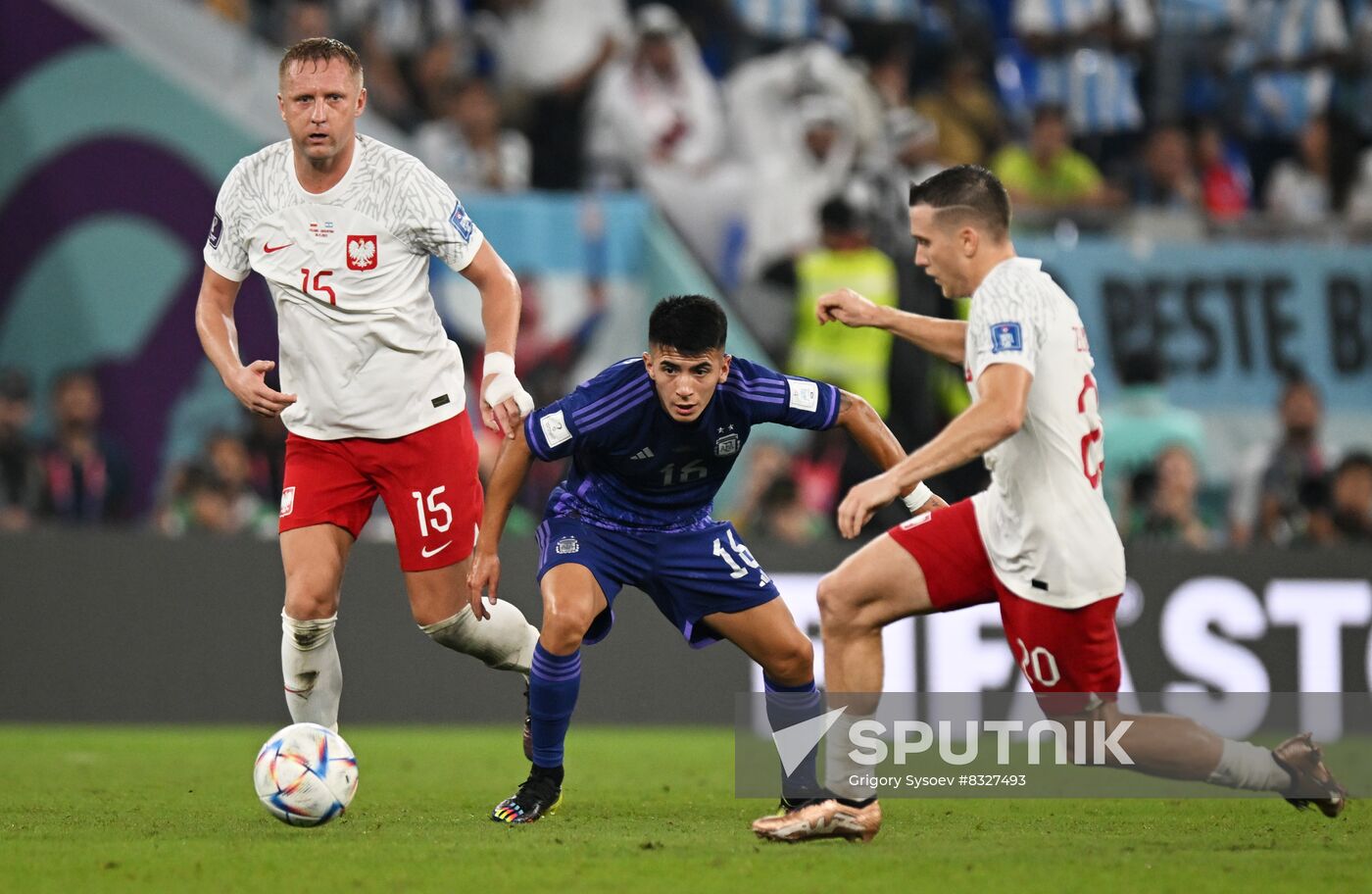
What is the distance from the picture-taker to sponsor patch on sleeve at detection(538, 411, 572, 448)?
6.90 metres

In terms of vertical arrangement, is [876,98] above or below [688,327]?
above

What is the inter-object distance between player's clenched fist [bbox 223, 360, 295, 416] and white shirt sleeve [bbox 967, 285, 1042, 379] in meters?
2.42

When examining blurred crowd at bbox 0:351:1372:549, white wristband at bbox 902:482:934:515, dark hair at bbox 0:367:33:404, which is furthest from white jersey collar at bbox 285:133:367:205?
dark hair at bbox 0:367:33:404

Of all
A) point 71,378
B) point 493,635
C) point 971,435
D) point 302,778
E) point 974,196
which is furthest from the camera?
point 71,378

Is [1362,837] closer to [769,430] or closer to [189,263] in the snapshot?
[769,430]

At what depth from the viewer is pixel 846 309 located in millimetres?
6953

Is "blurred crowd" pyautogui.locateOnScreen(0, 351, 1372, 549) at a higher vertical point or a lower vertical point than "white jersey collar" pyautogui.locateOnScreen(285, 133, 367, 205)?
lower

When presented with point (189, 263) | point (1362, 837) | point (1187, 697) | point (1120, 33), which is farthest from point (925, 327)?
point (1120, 33)

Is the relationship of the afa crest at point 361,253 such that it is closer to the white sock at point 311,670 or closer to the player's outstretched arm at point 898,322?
the white sock at point 311,670

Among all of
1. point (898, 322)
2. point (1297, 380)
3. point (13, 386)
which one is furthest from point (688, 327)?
point (1297, 380)

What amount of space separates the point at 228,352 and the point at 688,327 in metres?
1.83

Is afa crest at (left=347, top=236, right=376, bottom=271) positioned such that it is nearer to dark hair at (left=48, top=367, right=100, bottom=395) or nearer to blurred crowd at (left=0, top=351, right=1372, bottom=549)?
blurred crowd at (left=0, top=351, right=1372, bottom=549)

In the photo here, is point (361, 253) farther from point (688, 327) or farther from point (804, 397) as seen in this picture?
point (804, 397)

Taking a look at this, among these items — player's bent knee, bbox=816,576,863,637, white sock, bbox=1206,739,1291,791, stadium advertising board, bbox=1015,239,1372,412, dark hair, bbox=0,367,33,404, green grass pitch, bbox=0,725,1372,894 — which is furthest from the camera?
stadium advertising board, bbox=1015,239,1372,412
